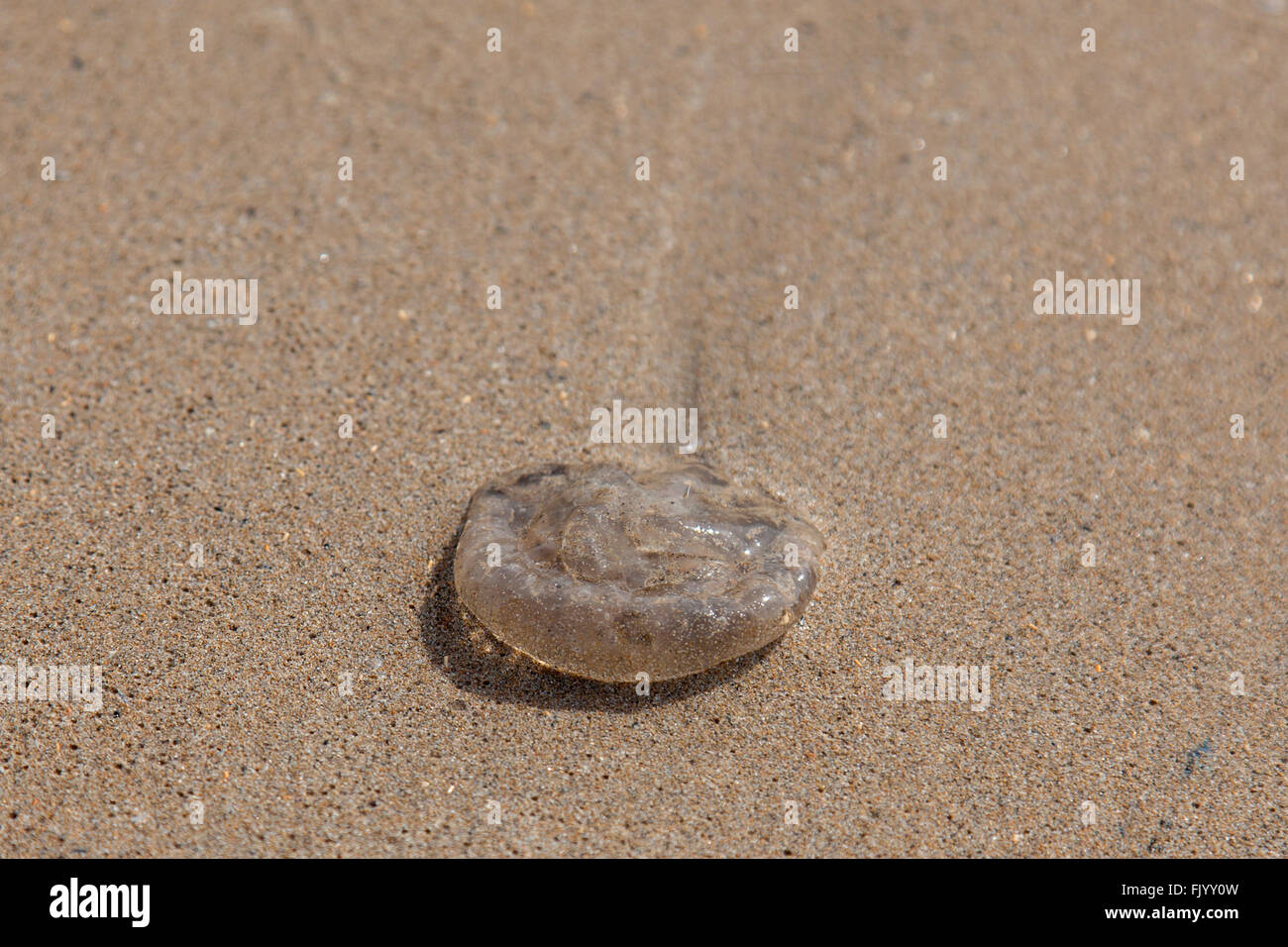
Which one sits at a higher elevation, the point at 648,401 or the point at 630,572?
the point at 648,401

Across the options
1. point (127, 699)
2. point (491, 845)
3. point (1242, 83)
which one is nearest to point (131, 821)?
point (127, 699)

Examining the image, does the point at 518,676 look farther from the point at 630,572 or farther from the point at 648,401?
the point at 648,401

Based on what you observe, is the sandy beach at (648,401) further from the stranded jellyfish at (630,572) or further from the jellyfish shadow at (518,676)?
the stranded jellyfish at (630,572)

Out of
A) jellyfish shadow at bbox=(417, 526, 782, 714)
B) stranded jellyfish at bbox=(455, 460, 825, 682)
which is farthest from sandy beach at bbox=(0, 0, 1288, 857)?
stranded jellyfish at bbox=(455, 460, 825, 682)

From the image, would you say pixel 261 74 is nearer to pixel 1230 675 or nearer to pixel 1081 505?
pixel 1081 505

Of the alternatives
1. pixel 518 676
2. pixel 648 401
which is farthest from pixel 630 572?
pixel 648 401

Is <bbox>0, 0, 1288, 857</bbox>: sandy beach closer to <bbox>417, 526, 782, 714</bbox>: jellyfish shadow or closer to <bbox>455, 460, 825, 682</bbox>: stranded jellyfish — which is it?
<bbox>417, 526, 782, 714</bbox>: jellyfish shadow

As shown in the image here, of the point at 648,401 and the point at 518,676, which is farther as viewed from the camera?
the point at 648,401

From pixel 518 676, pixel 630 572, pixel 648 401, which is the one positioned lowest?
pixel 518 676
